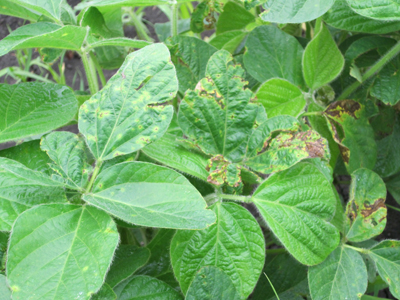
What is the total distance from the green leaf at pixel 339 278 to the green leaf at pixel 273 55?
21.8 inches

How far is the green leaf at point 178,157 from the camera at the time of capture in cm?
77

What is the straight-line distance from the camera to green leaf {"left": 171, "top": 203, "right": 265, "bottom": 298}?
765 millimetres

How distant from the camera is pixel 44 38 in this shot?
79 centimetres

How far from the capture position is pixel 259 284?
3.74 ft

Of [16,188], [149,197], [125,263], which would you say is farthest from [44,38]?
[125,263]

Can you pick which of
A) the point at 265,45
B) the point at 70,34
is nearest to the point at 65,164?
the point at 70,34

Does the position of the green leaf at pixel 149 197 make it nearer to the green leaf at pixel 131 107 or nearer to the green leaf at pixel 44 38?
the green leaf at pixel 131 107

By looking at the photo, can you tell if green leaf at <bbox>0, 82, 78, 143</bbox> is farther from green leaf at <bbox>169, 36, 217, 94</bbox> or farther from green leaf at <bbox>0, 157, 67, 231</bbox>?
green leaf at <bbox>169, 36, 217, 94</bbox>

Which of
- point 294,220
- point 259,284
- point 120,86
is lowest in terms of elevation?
point 259,284

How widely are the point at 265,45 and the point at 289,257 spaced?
0.70m

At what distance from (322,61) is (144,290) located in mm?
809

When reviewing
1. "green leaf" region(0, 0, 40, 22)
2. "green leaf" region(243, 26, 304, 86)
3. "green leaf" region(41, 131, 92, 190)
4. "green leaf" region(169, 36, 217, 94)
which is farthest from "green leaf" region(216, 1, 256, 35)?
"green leaf" region(41, 131, 92, 190)

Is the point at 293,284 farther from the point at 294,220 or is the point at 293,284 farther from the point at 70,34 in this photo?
the point at 70,34

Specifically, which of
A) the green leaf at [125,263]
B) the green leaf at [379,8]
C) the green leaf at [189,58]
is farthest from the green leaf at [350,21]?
the green leaf at [125,263]
